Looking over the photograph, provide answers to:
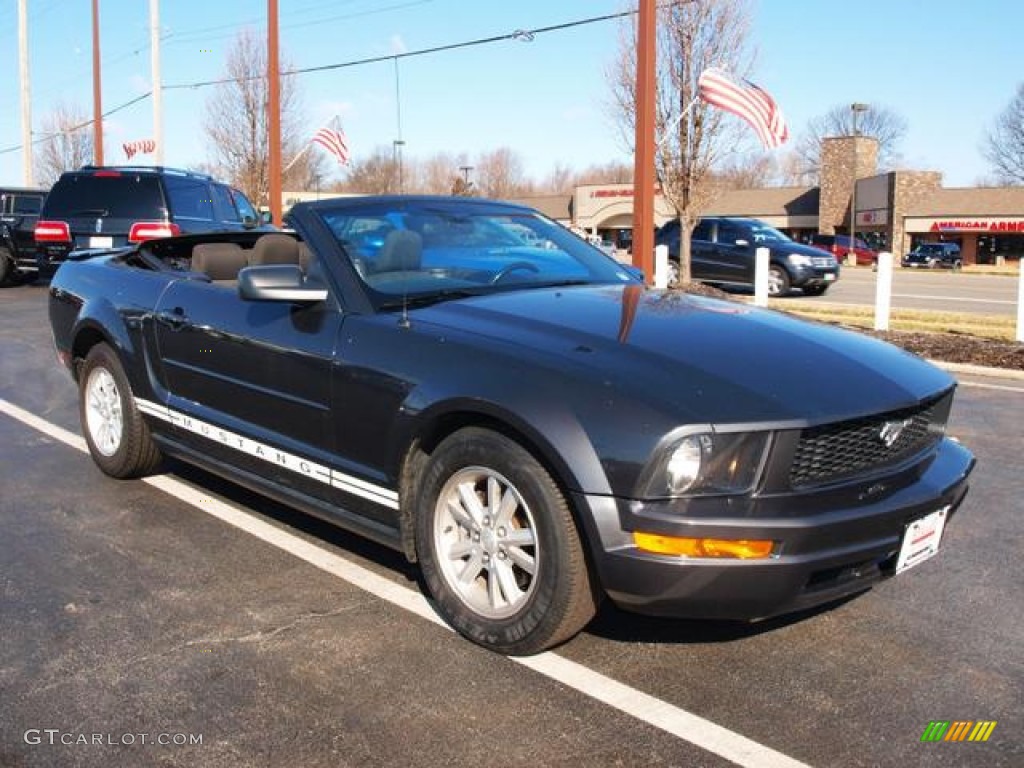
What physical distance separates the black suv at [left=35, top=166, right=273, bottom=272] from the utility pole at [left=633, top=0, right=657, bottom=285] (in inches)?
205

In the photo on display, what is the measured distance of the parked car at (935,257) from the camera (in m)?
50.7

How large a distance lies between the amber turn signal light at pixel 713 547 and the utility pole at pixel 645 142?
8.83m

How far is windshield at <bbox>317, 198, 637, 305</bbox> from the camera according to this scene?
4.03m

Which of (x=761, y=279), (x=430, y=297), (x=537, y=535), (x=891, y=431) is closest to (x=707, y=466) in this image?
(x=537, y=535)

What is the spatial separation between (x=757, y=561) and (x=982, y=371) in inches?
294

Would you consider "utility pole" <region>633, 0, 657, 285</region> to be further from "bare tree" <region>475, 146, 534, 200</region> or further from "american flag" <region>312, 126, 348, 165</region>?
"bare tree" <region>475, 146, 534, 200</region>

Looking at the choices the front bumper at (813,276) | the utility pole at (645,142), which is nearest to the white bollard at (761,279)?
the utility pole at (645,142)

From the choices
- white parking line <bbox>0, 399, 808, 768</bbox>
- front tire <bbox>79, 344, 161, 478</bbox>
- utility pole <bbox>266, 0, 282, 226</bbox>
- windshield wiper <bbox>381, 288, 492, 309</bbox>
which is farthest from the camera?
utility pole <bbox>266, 0, 282, 226</bbox>

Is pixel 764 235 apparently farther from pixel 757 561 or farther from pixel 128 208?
pixel 757 561

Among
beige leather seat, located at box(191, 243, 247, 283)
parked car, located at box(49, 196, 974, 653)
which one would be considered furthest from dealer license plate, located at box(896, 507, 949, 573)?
beige leather seat, located at box(191, 243, 247, 283)

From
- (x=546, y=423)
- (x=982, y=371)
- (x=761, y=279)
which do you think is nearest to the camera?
(x=546, y=423)

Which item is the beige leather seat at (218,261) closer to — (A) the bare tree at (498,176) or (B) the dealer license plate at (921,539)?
(B) the dealer license plate at (921,539)

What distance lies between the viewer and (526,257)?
450 centimetres

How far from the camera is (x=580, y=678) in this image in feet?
10.5
